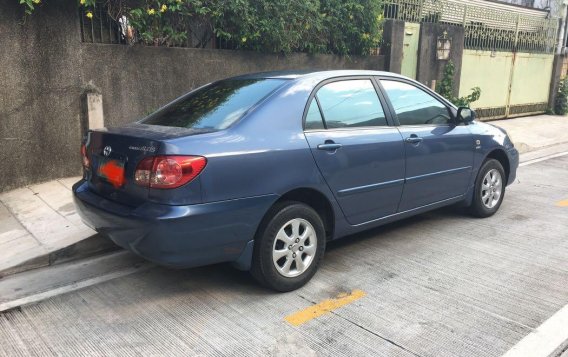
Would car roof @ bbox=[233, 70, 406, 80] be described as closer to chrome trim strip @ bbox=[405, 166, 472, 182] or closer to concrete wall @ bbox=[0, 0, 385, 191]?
chrome trim strip @ bbox=[405, 166, 472, 182]

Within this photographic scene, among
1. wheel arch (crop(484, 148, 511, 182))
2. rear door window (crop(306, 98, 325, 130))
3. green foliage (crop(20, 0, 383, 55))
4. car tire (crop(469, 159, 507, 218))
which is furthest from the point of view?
green foliage (crop(20, 0, 383, 55))

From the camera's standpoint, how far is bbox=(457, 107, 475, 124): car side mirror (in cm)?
489

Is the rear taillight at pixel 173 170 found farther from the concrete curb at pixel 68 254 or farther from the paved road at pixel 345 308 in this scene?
the concrete curb at pixel 68 254

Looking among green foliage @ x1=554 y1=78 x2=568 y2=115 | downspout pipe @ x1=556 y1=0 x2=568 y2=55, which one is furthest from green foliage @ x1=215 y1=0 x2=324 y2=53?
downspout pipe @ x1=556 y1=0 x2=568 y2=55

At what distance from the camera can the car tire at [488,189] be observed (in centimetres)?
518

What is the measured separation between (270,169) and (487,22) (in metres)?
11.2

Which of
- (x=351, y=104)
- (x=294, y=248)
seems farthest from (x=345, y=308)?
(x=351, y=104)

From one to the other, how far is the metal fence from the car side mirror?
570 centimetres

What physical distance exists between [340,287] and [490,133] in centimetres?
262

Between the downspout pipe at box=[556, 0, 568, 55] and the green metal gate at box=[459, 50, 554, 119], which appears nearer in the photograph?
the green metal gate at box=[459, 50, 554, 119]

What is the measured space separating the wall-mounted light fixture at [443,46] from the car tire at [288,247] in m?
8.67

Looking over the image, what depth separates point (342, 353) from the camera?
287 cm

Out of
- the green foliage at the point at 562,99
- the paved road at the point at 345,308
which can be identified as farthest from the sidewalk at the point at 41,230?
the green foliage at the point at 562,99

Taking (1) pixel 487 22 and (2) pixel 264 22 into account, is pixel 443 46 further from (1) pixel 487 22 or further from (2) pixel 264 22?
(2) pixel 264 22
